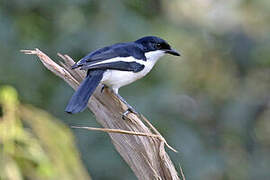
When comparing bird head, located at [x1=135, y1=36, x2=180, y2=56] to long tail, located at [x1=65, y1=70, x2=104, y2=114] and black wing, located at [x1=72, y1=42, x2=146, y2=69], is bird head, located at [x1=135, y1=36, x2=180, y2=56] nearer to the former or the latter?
black wing, located at [x1=72, y1=42, x2=146, y2=69]

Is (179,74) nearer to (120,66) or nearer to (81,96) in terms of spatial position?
(120,66)

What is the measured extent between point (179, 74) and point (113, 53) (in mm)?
3366

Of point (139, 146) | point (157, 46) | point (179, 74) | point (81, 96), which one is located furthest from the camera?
point (179, 74)

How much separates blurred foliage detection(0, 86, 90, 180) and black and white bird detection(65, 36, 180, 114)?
0.16 m

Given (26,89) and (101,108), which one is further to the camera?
(26,89)

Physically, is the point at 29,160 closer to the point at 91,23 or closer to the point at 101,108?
the point at 101,108

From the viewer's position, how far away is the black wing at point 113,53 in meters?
3.06

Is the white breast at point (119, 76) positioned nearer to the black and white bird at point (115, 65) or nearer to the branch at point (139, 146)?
the black and white bird at point (115, 65)

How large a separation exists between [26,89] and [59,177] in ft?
11.6

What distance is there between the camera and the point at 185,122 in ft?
20.0

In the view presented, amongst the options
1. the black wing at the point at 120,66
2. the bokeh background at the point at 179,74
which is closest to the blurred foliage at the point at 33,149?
the black wing at the point at 120,66

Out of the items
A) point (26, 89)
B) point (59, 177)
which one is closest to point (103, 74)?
point (59, 177)

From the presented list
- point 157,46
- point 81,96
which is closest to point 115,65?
point 157,46

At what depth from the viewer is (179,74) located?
664 cm
